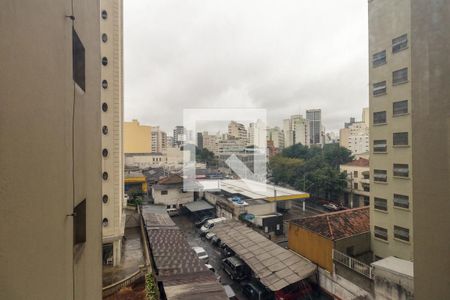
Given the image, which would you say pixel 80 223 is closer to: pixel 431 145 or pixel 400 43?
pixel 431 145

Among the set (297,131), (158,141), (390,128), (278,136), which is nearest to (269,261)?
(390,128)

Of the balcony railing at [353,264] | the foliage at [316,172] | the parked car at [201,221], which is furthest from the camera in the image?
the foliage at [316,172]

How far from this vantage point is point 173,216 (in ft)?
55.5

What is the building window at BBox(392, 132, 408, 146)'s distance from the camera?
26.3 ft

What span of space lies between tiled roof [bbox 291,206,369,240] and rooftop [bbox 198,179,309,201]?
6129 mm

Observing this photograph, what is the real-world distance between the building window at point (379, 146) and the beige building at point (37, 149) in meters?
9.81

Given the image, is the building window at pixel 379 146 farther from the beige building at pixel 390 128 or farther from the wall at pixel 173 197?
the wall at pixel 173 197

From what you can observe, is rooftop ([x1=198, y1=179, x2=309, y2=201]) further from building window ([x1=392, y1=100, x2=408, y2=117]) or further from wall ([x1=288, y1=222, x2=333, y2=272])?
building window ([x1=392, y1=100, x2=408, y2=117])

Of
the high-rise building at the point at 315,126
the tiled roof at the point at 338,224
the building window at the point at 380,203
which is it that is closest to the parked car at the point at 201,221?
the tiled roof at the point at 338,224

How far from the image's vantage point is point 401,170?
810cm

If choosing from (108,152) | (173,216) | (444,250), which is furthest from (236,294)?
(173,216)

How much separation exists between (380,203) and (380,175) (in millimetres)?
1038

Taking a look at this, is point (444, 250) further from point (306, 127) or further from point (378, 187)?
point (306, 127)

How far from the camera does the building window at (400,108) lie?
8.02m
